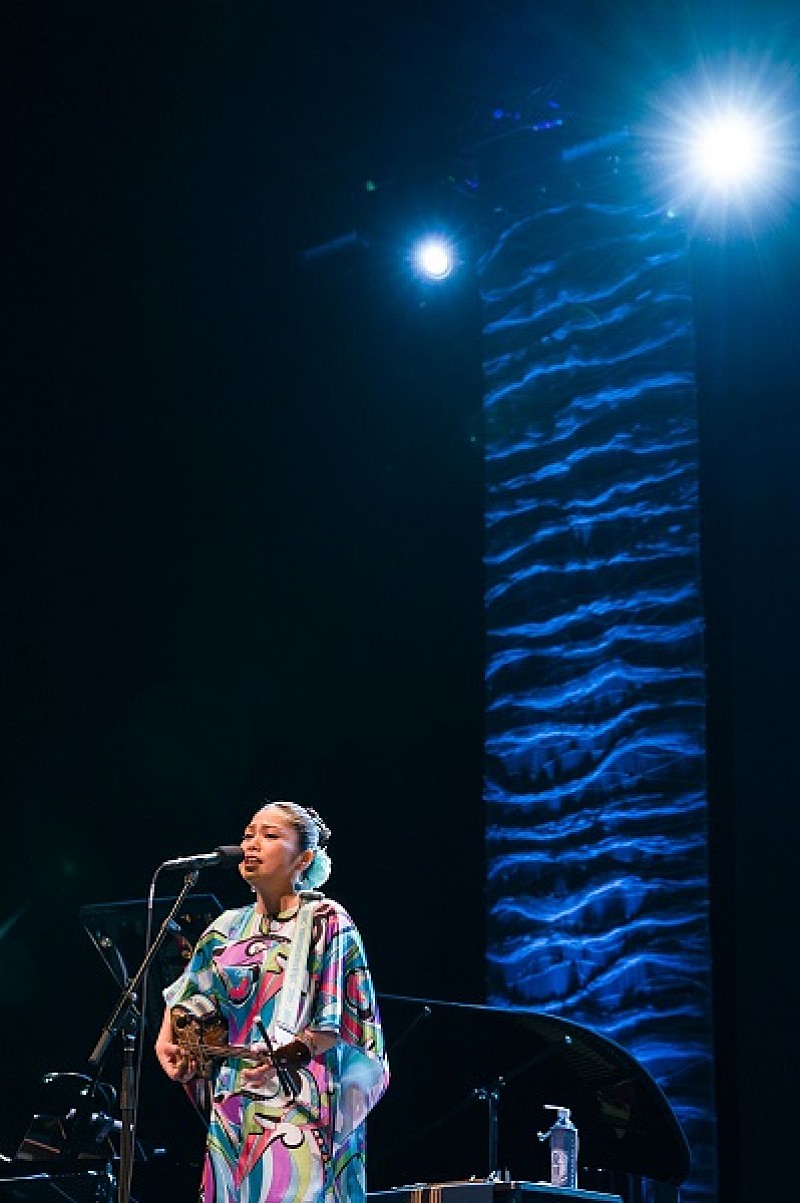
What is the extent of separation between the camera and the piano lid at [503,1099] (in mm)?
4492

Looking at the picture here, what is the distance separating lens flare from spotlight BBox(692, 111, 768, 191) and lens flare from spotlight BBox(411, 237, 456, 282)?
1.24m

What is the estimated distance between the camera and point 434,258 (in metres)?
6.77

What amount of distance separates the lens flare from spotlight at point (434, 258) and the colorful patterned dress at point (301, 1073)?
3728 millimetres

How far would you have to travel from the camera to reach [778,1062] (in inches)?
198

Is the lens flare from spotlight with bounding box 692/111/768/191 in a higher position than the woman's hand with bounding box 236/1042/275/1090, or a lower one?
higher

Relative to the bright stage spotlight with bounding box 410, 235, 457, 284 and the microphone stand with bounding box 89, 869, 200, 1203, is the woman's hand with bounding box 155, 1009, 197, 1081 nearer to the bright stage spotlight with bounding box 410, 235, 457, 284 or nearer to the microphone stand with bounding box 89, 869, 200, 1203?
the microphone stand with bounding box 89, 869, 200, 1203

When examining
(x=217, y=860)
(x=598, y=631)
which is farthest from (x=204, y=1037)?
(x=598, y=631)

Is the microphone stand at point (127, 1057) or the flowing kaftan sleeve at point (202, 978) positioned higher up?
the flowing kaftan sleeve at point (202, 978)

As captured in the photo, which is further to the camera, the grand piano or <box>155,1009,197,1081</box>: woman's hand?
the grand piano

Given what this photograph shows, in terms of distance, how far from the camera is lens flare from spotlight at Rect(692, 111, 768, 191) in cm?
584

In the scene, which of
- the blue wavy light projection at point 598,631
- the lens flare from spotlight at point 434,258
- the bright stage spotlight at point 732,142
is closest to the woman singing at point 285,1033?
the blue wavy light projection at point 598,631

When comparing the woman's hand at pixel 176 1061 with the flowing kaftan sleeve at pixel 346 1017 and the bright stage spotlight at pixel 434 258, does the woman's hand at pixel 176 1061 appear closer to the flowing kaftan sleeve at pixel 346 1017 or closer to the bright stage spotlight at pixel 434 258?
the flowing kaftan sleeve at pixel 346 1017

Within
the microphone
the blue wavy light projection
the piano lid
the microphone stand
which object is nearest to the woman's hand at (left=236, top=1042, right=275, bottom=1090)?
the microphone stand

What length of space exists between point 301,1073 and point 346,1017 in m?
0.17
